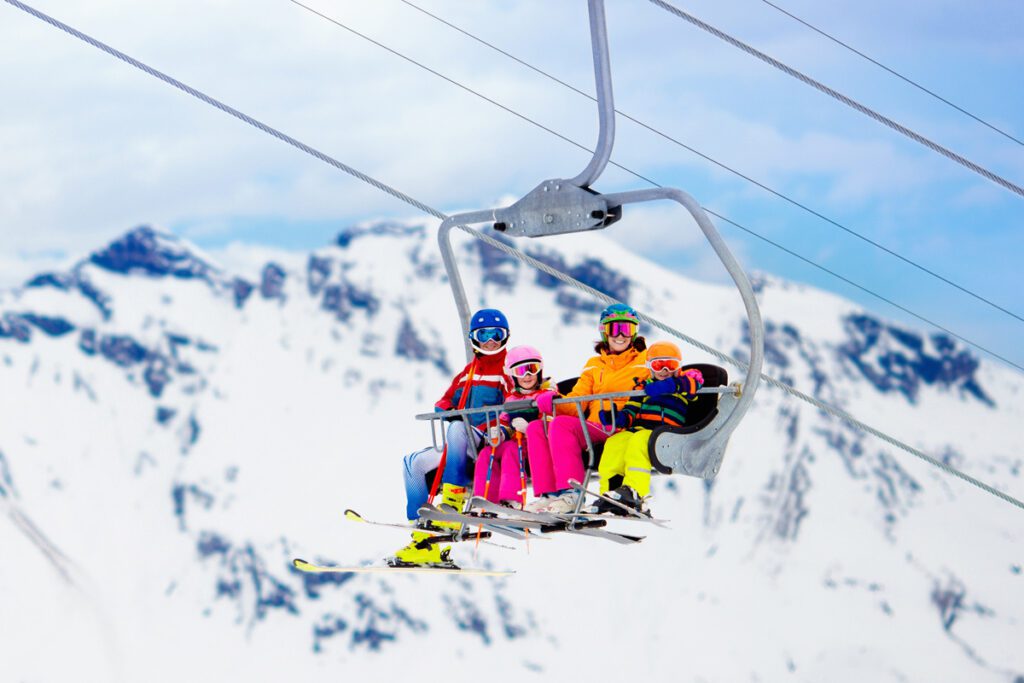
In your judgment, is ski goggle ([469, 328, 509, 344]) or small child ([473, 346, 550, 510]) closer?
small child ([473, 346, 550, 510])

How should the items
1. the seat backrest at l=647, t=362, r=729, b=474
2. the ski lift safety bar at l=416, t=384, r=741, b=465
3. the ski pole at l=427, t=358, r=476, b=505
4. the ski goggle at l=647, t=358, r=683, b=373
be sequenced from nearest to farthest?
the ski lift safety bar at l=416, t=384, r=741, b=465 < the seat backrest at l=647, t=362, r=729, b=474 < the ski goggle at l=647, t=358, r=683, b=373 < the ski pole at l=427, t=358, r=476, b=505

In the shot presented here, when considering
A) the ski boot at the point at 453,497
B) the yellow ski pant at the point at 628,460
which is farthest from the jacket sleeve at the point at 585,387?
the ski boot at the point at 453,497

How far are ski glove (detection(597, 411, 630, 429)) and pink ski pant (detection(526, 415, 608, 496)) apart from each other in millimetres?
69

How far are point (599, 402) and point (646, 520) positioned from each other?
42.4 inches

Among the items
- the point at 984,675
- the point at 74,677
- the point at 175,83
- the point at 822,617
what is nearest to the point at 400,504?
the point at 74,677

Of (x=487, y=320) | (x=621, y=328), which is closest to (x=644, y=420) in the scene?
(x=621, y=328)

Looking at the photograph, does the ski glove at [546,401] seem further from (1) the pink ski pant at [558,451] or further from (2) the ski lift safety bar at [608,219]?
(2) the ski lift safety bar at [608,219]

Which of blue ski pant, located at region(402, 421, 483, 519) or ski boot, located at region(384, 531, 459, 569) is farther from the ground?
blue ski pant, located at region(402, 421, 483, 519)

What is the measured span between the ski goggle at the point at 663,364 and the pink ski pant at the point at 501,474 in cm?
149

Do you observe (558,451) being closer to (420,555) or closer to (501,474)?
(501,474)

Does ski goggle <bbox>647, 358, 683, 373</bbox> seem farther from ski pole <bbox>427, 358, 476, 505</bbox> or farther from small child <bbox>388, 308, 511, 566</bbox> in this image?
ski pole <bbox>427, 358, 476, 505</bbox>

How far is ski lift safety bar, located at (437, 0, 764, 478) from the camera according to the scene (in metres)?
9.03

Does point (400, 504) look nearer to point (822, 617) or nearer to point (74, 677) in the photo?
point (74, 677)

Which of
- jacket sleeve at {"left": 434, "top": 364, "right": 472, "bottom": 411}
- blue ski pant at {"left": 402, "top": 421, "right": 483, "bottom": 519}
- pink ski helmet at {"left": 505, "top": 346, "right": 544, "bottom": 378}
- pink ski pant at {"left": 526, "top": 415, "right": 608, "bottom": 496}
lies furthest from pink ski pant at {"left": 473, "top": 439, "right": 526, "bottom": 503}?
pink ski helmet at {"left": 505, "top": 346, "right": 544, "bottom": 378}
